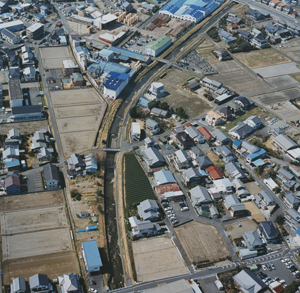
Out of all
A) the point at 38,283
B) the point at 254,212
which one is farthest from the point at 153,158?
the point at 38,283

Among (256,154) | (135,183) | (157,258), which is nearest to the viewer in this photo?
(157,258)

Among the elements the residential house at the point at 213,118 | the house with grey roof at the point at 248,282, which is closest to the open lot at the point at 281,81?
the residential house at the point at 213,118

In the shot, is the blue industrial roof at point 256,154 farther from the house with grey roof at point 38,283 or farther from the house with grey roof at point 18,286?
the house with grey roof at point 18,286

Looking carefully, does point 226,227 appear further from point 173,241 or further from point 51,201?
point 51,201

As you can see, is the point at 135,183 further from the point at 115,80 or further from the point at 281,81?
the point at 281,81

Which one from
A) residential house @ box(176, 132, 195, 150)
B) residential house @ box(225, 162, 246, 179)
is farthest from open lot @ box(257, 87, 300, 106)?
residential house @ box(225, 162, 246, 179)

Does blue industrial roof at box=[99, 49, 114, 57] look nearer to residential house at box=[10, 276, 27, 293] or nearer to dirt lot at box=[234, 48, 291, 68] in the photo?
dirt lot at box=[234, 48, 291, 68]
